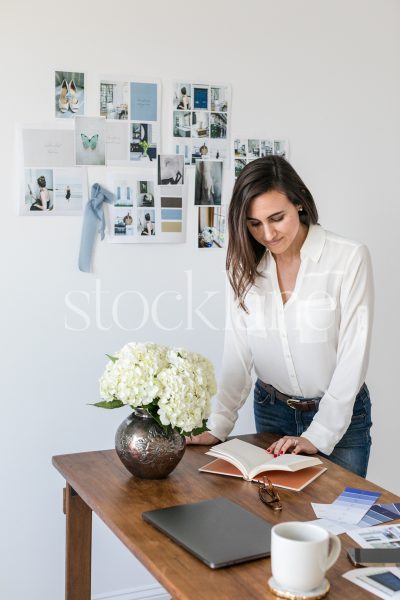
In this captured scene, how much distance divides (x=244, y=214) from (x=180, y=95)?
0.81 meters

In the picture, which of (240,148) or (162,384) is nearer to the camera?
(162,384)

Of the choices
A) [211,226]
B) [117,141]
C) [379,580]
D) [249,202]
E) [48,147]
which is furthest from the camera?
[211,226]

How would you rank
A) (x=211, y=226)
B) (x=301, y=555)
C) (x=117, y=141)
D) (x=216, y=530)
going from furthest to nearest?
(x=211, y=226) → (x=117, y=141) → (x=216, y=530) → (x=301, y=555)

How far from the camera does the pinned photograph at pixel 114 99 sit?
2746mm

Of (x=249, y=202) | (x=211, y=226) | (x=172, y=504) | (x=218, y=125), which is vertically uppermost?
(x=218, y=125)

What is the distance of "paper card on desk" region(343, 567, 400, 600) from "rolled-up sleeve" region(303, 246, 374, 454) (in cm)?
74

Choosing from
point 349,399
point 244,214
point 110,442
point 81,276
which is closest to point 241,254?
point 244,214

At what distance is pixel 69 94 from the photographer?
269 cm

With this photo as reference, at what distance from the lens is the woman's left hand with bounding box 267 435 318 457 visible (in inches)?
82.1

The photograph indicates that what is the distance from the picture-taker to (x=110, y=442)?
114 inches

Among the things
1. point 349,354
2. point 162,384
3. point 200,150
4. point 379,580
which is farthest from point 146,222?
point 379,580

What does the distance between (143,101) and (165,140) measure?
0.52 feet

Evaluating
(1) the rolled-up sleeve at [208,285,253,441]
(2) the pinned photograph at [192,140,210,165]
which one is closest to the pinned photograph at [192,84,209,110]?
(2) the pinned photograph at [192,140,210,165]

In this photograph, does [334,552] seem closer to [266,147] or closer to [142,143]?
[142,143]
